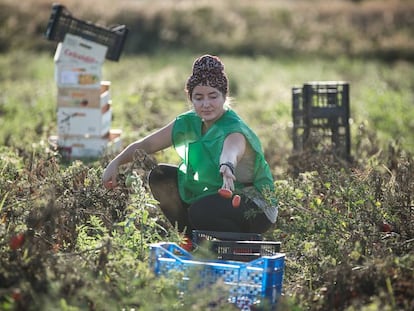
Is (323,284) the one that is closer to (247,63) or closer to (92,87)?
(92,87)

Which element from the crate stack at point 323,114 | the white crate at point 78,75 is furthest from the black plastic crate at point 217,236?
the white crate at point 78,75

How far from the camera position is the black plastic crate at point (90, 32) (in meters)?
9.09

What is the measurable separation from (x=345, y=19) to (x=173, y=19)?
18.3ft

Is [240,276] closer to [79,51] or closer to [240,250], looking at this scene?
[240,250]

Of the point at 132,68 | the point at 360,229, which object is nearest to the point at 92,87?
the point at 360,229

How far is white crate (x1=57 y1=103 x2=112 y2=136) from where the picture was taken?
9117 millimetres

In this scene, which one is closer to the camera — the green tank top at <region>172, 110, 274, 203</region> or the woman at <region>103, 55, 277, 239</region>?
the woman at <region>103, 55, 277, 239</region>

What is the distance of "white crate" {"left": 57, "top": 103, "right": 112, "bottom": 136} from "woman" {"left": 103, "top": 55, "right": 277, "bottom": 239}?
9.97 ft

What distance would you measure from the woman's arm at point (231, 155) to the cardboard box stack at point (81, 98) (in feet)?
A: 11.8

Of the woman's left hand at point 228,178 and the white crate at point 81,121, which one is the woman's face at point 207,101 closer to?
the woman's left hand at point 228,178

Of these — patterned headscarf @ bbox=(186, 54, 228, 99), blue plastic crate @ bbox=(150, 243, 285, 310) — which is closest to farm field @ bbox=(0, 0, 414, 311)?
blue plastic crate @ bbox=(150, 243, 285, 310)

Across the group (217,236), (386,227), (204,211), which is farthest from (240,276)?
(386,227)

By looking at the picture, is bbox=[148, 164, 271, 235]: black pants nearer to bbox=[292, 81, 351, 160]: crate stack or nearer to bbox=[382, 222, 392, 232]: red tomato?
bbox=[382, 222, 392, 232]: red tomato

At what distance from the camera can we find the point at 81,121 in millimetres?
9148
